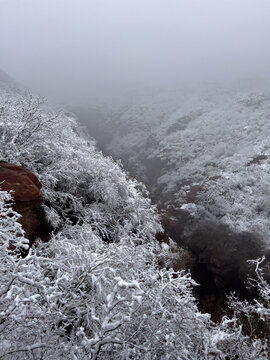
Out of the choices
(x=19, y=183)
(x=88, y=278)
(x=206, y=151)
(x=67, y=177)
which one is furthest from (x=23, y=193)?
(x=206, y=151)

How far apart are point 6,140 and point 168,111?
24.8m

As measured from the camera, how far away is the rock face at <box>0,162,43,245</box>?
671 cm

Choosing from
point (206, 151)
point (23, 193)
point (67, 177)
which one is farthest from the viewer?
point (206, 151)

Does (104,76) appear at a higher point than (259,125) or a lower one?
lower

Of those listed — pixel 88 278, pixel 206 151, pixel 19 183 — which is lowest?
pixel 19 183

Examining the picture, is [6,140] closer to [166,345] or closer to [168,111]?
[166,345]

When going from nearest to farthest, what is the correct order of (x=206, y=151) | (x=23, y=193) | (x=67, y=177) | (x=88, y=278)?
(x=88, y=278) < (x=23, y=193) < (x=67, y=177) < (x=206, y=151)

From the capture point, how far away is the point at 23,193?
681cm

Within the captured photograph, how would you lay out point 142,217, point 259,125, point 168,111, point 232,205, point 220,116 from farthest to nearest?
point 168,111
point 220,116
point 259,125
point 232,205
point 142,217

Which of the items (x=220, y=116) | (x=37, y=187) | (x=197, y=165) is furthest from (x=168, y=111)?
(x=37, y=187)

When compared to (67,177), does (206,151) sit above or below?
above

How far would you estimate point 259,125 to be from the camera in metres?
21.3

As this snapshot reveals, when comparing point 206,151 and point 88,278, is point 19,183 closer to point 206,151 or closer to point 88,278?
point 88,278

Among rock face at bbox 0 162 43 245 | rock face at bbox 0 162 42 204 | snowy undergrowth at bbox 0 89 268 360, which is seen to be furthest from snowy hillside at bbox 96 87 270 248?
rock face at bbox 0 162 42 204
